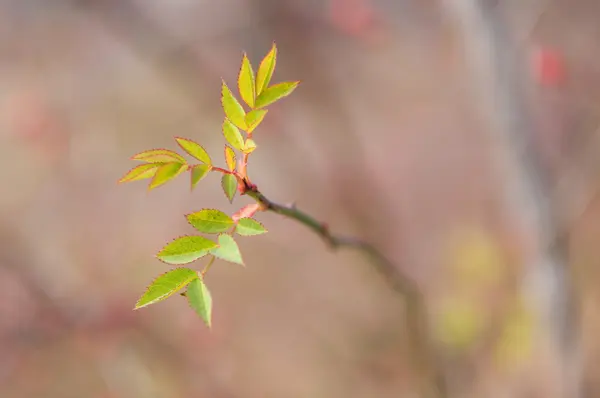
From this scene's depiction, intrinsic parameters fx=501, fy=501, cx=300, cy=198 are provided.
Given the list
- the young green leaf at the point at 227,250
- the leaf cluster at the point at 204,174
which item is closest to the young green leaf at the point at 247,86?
the leaf cluster at the point at 204,174

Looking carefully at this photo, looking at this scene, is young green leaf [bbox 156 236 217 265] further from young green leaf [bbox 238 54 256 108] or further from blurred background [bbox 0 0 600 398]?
blurred background [bbox 0 0 600 398]

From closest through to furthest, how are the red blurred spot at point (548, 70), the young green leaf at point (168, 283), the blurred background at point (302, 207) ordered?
the young green leaf at point (168, 283) < the red blurred spot at point (548, 70) < the blurred background at point (302, 207)

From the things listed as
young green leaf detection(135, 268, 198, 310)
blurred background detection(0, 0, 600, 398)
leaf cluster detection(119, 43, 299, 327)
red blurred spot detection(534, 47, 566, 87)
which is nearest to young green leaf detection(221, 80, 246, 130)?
leaf cluster detection(119, 43, 299, 327)

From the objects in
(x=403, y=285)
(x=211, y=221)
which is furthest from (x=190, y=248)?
(x=403, y=285)

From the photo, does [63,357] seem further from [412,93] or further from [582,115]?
[582,115]

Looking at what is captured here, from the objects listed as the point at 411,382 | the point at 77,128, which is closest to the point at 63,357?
the point at 77,128

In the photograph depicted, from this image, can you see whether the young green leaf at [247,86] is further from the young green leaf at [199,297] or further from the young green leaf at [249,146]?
the young green leaf at [199,297]
